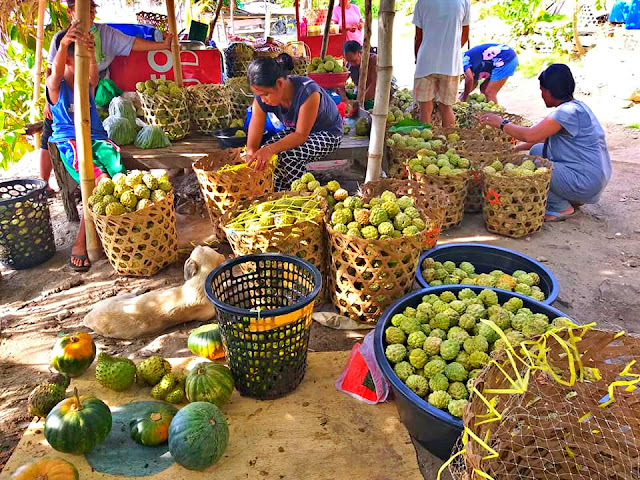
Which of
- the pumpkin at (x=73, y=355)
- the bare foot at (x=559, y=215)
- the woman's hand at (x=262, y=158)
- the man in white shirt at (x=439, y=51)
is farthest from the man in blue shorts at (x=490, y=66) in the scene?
the pumpkin at (x=73, y=355)

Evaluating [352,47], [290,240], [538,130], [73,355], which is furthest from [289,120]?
[352,47]

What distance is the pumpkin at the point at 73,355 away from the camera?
8.25 feet

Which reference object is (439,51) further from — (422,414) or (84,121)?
(422,414)

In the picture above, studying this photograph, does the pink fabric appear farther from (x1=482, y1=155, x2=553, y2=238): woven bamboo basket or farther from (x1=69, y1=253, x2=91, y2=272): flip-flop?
(x1=69, y1=253, x2=91, y2=272): flip-flop

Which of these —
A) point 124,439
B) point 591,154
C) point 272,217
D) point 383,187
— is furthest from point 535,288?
point 124,439

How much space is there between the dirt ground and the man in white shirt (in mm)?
1884

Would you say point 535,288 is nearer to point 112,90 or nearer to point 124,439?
point 124,439

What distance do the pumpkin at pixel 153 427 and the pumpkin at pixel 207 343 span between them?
519 millimetres

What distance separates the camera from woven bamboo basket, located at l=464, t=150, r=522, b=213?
14.7ft

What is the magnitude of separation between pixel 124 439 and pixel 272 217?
148 cm

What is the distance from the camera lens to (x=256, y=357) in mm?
2322

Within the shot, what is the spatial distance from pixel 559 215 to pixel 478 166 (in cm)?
98

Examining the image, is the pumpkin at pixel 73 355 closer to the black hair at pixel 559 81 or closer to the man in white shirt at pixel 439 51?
the black hair at pixel 559 81

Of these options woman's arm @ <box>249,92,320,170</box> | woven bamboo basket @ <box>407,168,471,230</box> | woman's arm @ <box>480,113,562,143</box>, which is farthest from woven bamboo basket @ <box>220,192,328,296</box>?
woman's arm @ <box>480,113,562,143</box>
